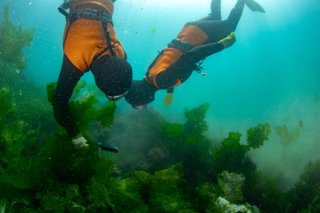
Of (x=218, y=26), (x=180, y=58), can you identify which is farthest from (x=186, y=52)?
(x=218, y=26)

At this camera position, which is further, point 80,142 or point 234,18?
point 234,18

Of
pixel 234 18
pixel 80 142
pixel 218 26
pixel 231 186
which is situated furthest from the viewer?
pixel 234 18

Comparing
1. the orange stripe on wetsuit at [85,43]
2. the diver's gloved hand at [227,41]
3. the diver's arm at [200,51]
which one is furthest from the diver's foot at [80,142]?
the diver's gloved hand at [227,41]

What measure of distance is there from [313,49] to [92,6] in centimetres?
5370

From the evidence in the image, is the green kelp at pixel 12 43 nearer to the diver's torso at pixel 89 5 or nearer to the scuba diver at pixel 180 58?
the scuba diver at pixel 180 58

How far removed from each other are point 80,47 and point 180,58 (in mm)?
2056

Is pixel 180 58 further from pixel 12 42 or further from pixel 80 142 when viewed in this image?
pixel 12 42

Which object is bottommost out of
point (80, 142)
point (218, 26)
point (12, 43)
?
point (80, 142)

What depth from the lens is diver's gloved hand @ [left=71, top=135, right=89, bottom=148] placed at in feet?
11.3

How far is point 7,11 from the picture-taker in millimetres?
11109

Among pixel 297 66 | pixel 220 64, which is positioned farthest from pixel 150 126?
pixel 220 64

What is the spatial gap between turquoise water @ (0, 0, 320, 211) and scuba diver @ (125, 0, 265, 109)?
12.6ft

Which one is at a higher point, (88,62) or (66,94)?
(88,62)

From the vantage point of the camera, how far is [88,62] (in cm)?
365
